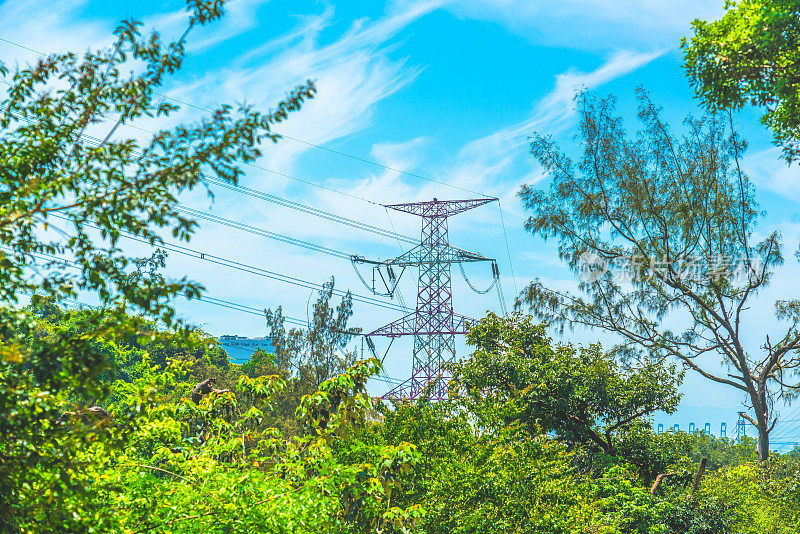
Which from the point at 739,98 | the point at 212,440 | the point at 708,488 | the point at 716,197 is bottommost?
Answer: the point at 708,488

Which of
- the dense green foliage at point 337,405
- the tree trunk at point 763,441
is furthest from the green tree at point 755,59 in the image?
the tree trunk at point 763,441

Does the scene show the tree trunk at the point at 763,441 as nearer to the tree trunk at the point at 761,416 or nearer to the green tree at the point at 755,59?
the tree trunk at the point at 761,416

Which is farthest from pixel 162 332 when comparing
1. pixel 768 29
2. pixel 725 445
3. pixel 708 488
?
pixel 725 445

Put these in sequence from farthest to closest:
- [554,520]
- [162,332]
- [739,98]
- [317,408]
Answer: [739,98]
[554,520]
[317,408]
[162,332]

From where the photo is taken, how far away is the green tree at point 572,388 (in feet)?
59.5

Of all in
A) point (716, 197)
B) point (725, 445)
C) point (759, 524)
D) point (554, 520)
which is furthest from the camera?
point (725, 445)

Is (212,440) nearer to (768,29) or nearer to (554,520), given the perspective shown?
(554,520)

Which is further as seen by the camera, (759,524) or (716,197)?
(716,197)

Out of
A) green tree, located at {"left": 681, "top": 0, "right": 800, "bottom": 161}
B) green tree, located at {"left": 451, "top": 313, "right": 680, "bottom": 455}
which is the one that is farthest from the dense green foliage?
green tree, located at {"left": 681, "top": 0, "right": 800, "bottom": 161}

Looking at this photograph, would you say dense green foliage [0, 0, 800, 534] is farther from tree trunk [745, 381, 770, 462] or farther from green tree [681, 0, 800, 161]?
green tree [681, 0, 800, 161]

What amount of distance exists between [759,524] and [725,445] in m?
60.0

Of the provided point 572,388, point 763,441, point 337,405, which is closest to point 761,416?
point 763,441

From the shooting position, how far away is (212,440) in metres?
7.30

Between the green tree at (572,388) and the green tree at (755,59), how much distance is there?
26.2ft
